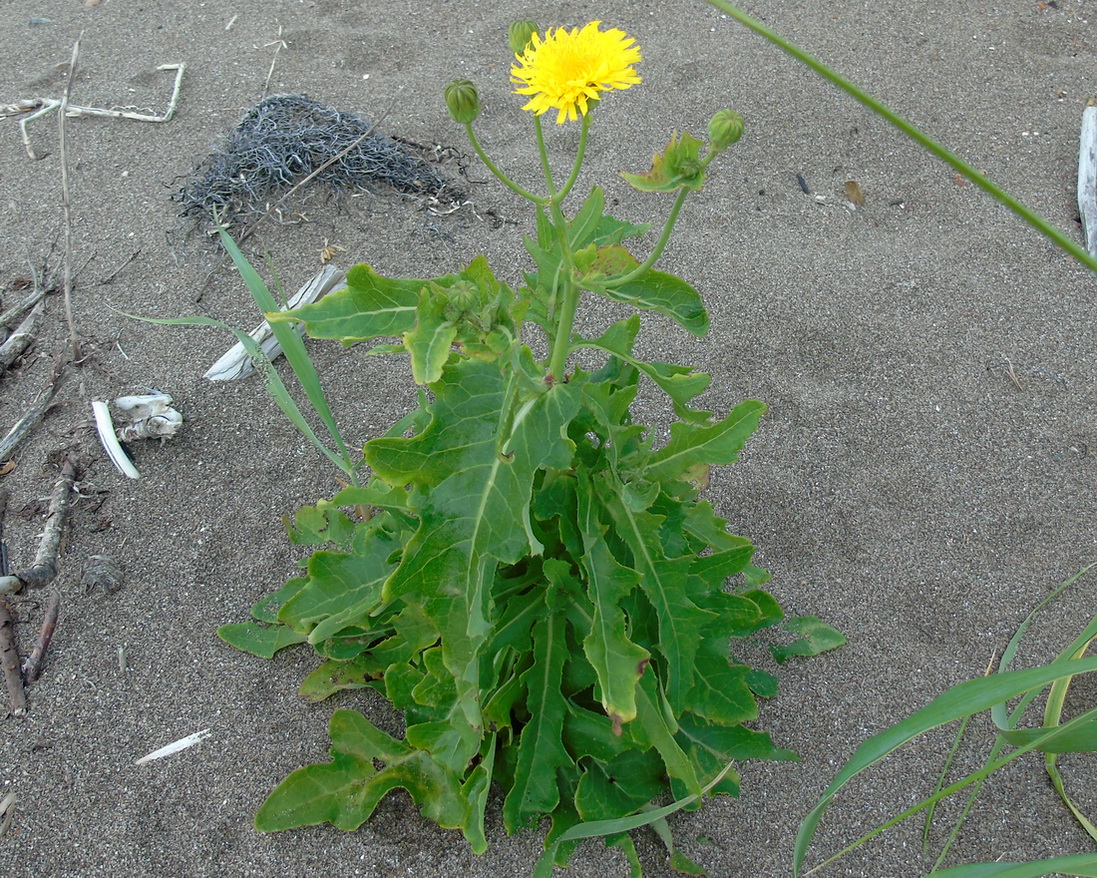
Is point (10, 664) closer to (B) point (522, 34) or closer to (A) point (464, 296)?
(A) point (464, 296)

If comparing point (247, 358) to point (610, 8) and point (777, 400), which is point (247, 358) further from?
point (610, 8)

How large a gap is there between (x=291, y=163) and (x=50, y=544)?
5.36ft

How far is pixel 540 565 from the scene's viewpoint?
5.70ft

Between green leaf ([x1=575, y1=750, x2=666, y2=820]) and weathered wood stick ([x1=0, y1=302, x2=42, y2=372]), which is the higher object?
weathered wood stick ([x1=0, y1=302, x2=42, y2=372])

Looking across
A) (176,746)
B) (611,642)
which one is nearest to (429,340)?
(611,642)

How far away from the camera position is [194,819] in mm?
1753

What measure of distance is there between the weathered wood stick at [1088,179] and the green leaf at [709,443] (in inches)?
85.6

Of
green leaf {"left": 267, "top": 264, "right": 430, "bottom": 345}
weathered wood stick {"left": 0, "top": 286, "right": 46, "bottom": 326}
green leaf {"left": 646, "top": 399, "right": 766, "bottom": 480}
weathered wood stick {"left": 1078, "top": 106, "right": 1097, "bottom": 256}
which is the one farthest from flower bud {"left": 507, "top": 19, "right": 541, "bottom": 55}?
weathered wood stick {"left": 1078, "top": 106, "right": 1097, "bottom": 256}

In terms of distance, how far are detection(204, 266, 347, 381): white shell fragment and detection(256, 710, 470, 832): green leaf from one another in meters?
1.25

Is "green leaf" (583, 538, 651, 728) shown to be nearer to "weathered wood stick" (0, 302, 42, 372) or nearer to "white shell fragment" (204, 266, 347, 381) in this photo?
"white shell fragment" (204, 266, 347, 381)

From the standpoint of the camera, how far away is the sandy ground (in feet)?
5.93

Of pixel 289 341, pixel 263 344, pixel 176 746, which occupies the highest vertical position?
pixel 289 341

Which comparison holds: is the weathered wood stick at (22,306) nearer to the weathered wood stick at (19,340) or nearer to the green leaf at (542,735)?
the weathered wood stick at (19,340)

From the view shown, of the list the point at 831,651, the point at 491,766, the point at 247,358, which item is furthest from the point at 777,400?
the point at 247,358
